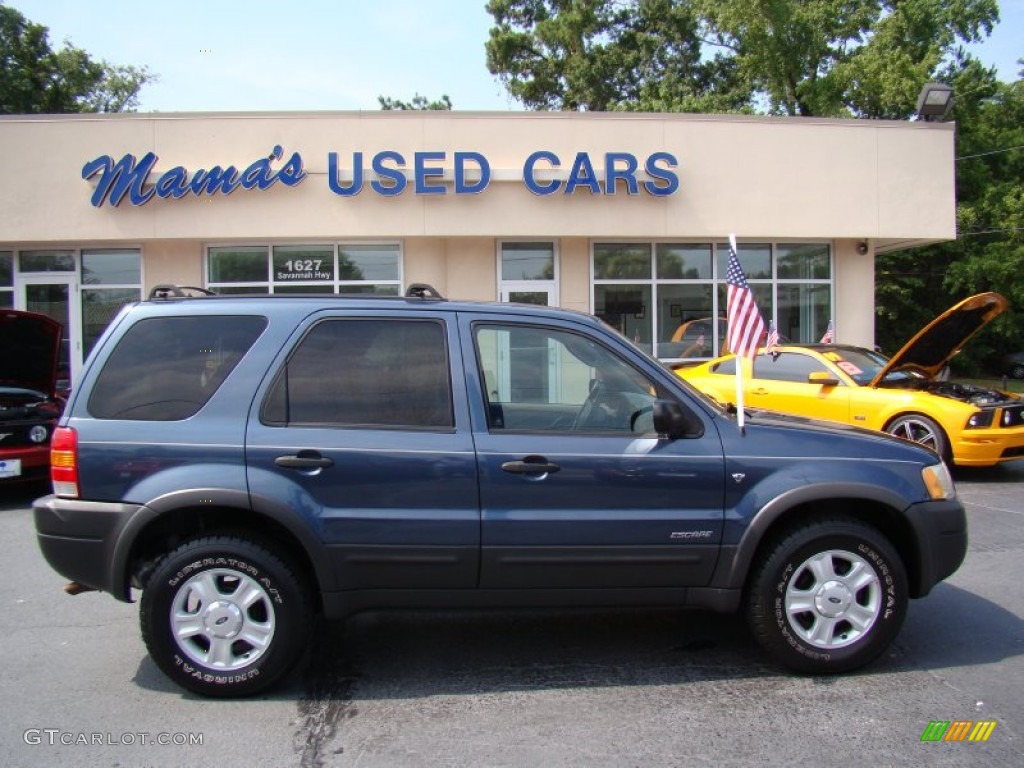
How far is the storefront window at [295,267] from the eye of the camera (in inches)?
554

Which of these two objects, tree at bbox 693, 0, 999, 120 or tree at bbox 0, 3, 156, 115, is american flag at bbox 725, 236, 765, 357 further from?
tree at bbox 0, 3, 156, 115

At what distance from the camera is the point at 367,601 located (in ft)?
12.2

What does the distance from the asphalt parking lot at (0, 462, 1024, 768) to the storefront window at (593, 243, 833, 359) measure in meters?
10.0

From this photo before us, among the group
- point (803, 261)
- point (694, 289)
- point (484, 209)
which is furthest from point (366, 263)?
point (803, 261)

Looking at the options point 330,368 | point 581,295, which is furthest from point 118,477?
point 581,295

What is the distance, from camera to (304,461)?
3604 millimetres

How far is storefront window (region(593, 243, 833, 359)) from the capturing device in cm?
1458

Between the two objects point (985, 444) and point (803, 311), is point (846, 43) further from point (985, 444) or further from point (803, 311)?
point (985, 444)

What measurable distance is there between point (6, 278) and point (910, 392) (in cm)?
1459

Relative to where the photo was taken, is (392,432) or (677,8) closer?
(392,432)

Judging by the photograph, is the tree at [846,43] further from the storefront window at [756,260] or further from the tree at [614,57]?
the storefront window at [756,260]

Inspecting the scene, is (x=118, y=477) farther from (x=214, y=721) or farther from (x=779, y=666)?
(x=779, y=666)

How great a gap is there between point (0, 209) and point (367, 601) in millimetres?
12996

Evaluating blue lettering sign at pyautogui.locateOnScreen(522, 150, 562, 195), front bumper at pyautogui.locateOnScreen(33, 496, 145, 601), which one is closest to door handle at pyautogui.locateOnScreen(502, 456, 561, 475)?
front bumper at pyautogui.locateOnScreen(33, 496, 145, 601)
